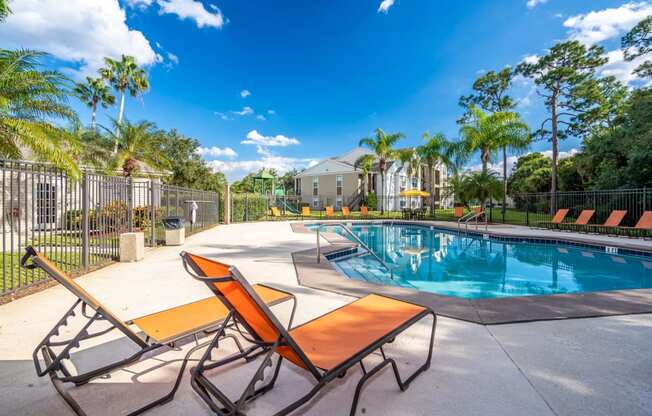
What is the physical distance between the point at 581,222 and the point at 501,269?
25.0 ft

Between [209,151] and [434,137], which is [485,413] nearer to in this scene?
[434,137]

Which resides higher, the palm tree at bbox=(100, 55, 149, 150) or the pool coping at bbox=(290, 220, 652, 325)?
the palm tree at bbox=(100, 55, 149, 150)

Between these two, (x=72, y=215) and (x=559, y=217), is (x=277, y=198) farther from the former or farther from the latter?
(x=72, y=215)

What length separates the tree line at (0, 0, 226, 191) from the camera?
23.1 feet

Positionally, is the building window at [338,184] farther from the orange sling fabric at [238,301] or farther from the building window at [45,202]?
the orange sling fabric at [238,301]

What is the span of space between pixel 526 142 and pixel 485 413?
2125 cm

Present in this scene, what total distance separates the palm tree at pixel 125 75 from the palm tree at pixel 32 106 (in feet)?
59.9

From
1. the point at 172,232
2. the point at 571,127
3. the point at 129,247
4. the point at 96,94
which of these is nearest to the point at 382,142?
the point at 571,127

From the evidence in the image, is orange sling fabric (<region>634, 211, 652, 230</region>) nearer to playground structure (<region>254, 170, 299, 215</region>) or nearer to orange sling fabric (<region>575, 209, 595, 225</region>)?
orange sling fabric (<region>575, 209, 595, 225</region>)

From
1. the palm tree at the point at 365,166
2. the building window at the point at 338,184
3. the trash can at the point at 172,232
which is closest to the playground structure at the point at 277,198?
the building window at the point at 338,184

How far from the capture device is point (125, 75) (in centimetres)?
2338

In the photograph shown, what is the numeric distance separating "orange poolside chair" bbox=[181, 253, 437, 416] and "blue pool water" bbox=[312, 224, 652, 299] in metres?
4.27

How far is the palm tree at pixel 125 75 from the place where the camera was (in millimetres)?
22859

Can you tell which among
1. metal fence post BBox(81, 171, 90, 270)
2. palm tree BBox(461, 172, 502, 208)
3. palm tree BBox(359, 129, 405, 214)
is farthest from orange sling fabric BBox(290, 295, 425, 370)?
palm tree BBox(359, 129, 405, 214)
